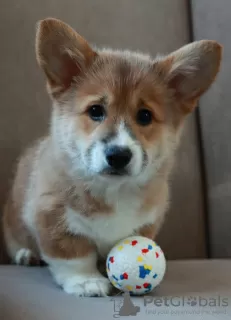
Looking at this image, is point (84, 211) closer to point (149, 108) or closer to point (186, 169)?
point (149, 108)

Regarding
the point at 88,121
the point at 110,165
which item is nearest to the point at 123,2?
the point at 88,121

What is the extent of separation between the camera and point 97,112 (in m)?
1.27

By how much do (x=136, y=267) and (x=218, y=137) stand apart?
30.5 inches

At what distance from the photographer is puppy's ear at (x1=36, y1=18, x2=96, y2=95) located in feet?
4.26

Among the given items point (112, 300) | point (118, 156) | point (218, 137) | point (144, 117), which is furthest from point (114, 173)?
point (218, 137)

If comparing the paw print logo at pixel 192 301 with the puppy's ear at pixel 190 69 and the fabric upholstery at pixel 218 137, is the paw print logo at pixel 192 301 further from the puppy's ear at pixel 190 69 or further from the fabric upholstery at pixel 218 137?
the fabric upholstery at pixel 218 137

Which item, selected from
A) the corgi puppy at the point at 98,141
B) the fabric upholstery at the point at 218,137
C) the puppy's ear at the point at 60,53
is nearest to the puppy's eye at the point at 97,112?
the corgi puppy at the point at 98,141

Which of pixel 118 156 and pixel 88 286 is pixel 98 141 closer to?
pixel 118 156

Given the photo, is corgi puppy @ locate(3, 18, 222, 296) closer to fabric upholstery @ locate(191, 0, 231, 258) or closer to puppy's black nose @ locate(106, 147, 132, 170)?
puppy's black nose @ locate(106, 147, 132, 170)

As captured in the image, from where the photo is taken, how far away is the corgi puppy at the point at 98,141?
1257 millimetres

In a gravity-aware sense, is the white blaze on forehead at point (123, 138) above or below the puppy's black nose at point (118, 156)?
above

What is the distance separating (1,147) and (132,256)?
73 cm

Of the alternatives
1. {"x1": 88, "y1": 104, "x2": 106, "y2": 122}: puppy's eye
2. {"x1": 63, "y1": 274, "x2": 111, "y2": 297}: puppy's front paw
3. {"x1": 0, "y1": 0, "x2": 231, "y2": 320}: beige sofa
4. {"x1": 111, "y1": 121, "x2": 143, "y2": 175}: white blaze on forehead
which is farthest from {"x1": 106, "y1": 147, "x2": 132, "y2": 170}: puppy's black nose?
{"x1": 0, "y1": 0, "x2": 231, "y2": 320}: beige sofa

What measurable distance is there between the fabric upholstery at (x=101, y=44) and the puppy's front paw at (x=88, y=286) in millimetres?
576
